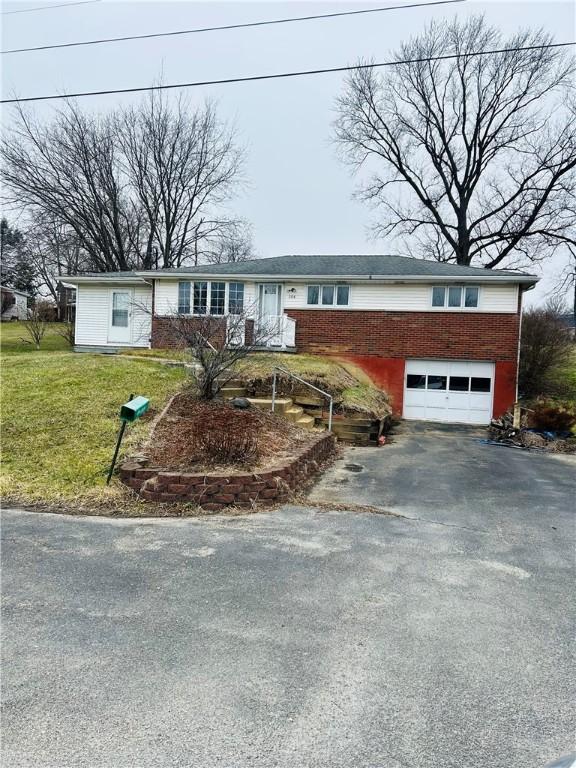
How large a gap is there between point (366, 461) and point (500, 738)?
7477mm

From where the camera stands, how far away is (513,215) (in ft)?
94.5

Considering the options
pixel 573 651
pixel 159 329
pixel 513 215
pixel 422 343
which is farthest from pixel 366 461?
pixel 513 215

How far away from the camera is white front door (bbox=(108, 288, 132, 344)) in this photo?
21.1 metres

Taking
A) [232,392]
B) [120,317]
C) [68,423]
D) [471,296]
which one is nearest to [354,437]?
[232,392]

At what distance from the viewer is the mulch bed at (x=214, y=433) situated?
6.92 meters

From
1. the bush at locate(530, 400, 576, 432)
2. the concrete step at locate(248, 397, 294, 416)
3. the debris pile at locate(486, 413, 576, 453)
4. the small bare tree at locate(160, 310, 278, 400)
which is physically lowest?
the debris pile at locate(486, 413, 576, 453)

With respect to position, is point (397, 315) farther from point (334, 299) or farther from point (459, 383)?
point (459, 383)

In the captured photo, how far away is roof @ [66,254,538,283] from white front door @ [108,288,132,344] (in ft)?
2.48

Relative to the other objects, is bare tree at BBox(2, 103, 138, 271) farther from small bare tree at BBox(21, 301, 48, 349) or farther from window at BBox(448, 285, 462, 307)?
window at BBox(448, 285, 462, 307)

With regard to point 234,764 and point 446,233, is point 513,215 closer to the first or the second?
point 446,233

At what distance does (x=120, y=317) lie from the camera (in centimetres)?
2134

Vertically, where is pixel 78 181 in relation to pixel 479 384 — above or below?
above

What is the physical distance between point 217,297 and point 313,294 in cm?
362

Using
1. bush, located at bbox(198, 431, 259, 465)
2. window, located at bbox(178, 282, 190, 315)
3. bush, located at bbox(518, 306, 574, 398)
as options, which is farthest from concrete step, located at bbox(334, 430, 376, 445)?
bush, located at bbox(518, 306, 574, 398)
